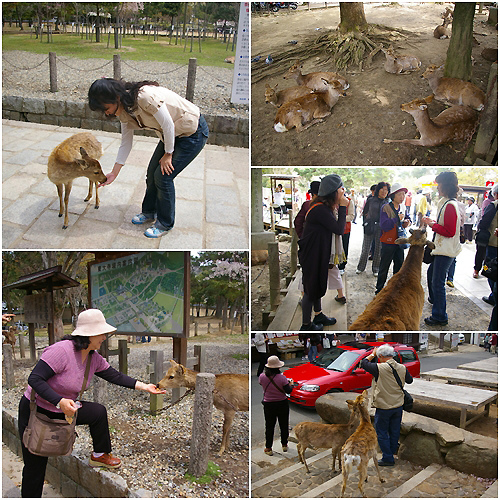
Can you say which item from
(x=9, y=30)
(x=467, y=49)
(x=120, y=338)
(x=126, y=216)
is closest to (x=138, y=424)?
(x=120, y=338)

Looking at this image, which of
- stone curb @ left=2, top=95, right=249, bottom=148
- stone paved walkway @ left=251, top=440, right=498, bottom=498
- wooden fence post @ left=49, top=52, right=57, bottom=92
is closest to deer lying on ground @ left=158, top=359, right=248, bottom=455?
stone paved walkway @ left=251, top=440, right=498, bottom=498

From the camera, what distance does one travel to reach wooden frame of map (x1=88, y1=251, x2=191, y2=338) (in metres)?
3.96

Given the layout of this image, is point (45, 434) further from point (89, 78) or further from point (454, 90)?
point (89, 78)

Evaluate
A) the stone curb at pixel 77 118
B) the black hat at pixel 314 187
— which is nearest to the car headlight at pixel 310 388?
the black hat at pixel 314 187

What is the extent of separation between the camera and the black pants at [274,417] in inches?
→ 148

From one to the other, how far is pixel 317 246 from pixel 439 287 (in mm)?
1036

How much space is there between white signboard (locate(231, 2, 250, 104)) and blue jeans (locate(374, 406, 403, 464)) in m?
5.57

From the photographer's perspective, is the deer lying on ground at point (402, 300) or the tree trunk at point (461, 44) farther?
the tree trunk at point (461, 44)

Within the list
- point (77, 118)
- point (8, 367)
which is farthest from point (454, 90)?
point (8, 367)

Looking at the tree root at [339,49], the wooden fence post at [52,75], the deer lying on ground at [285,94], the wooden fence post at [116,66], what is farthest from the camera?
the wooden fence post at [52,75]

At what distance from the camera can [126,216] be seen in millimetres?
4734

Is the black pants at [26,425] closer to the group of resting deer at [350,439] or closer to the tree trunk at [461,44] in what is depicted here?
the group of resting deer at [350,439]

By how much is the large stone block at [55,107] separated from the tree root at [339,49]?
3839 mm

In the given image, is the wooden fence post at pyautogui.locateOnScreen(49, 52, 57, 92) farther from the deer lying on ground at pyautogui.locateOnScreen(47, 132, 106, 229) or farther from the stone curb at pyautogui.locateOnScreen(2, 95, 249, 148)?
the deer lying on ground at pyautogui.locateOnScreen(47, 132, 106, 229)
